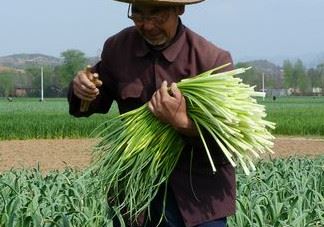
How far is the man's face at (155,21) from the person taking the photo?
2.47 m

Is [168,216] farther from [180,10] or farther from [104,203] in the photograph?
[104,203]

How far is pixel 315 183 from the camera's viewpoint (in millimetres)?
5348

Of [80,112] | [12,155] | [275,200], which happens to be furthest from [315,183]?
[12,155]

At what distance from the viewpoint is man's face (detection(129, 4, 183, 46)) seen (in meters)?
2.47

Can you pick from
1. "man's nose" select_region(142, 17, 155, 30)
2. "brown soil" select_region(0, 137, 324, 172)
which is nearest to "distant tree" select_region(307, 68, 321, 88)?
"brown soil" select_region(0, 137, 324, 172)

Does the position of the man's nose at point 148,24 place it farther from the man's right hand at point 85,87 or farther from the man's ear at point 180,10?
the man's right hand at point 85,87

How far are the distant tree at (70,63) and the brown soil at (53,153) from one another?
89.5m

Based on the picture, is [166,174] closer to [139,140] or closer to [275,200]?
[139,140]

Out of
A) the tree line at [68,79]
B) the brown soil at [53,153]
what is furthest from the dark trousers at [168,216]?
the tree line at [68,79]

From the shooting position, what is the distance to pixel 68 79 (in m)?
110

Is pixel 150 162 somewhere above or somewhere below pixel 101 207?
above

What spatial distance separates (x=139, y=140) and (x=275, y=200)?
6.40ft

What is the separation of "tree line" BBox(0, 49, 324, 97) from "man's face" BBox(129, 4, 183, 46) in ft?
301

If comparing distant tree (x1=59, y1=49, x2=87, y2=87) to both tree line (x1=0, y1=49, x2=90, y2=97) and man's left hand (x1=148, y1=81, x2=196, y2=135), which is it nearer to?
tree line (x1=0, y1=49, x2=90, y2=97)
